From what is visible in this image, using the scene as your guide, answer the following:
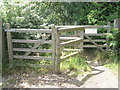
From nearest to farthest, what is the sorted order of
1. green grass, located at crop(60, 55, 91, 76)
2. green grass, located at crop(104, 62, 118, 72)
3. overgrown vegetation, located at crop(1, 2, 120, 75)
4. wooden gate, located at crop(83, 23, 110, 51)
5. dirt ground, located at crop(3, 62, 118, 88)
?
dirt ground, located at crop(3, 62, 118, 88), green grass, located at crop(60, 55, 91, 76), green grass, located at crop(104, 62, 118, 72), overgrown vegetation, located at crop(1, 2, 120, 75), wooden gate, located at crop(83, 23, 110, 51)

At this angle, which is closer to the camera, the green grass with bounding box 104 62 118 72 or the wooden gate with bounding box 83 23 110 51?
the green grass with bounding box 104 62 118 72

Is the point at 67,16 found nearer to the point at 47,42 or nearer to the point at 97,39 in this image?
the point at 97,39

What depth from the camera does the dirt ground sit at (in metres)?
4.14

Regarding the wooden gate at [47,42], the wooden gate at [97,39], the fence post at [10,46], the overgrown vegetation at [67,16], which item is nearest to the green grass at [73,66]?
the overgrown vegetation at [67,16]

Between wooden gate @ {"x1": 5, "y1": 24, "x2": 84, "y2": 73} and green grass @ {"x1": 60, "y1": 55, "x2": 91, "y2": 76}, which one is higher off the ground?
wooden gate @ {"x1": 5, "y1": 24, "x2": 84, "y2": 73}

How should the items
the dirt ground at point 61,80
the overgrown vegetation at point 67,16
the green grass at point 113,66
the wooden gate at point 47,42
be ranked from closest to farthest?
the dirt ground at point 61,80
the wooden gate at point 47,42
the green grass at point 113,66
the overgrown vegetation at point 67,16

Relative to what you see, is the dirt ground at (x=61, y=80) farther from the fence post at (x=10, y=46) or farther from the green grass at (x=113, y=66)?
the fence post at (x=10, y=46)

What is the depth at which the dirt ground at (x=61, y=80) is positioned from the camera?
13.6 feet

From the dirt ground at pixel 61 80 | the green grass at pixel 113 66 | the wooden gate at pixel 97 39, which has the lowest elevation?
the dirt ground at pixel 61 80

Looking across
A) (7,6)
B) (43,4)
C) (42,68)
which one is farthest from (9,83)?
(43,4)

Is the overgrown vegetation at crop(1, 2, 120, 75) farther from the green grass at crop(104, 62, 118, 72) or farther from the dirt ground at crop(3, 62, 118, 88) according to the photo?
the dirt ground at crop(3, 62, 118, 88)

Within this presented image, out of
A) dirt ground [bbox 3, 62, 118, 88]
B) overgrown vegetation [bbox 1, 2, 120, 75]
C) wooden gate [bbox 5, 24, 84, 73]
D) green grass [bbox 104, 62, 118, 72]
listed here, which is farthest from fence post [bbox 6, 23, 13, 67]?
green grass [bbox 104, 62, 118, 72]

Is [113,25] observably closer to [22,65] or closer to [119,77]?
[119,77]

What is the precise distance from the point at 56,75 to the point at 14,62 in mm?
1610
